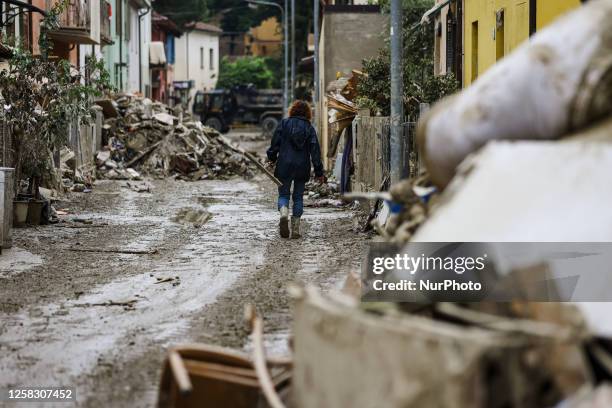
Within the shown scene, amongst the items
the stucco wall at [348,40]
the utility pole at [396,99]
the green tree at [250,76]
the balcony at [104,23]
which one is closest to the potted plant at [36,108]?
the utility pole at [396,99]

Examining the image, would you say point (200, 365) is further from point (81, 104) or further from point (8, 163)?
point (81, 104)

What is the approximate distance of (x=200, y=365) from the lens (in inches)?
213

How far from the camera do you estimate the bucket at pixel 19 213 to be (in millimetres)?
16169

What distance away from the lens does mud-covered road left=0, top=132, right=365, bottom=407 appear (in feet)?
23.8

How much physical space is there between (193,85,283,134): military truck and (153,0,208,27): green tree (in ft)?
48.4

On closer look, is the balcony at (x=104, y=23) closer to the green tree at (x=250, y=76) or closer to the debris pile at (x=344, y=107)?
the debris pile at (x=344, y=107)

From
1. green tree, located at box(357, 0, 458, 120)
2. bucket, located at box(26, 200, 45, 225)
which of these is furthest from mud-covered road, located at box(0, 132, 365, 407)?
green tree, located at box(357, 0, 458, 120)

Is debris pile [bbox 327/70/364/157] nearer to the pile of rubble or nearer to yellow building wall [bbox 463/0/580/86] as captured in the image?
yellow building wall [bbox 463/0/580/86]

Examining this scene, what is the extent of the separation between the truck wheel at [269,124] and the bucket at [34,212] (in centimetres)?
4318

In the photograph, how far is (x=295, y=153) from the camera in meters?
15.3

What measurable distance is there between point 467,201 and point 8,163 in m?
11.9

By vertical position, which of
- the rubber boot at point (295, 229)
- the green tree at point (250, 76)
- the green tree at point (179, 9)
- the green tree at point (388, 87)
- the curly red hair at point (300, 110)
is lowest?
the rubber boot at point (295, 229)

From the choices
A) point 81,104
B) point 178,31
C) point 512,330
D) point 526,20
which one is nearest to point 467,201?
point 512,330

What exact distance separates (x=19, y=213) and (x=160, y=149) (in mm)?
15536
